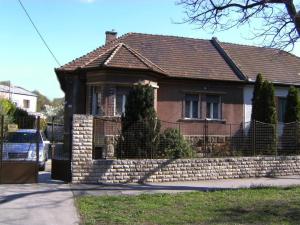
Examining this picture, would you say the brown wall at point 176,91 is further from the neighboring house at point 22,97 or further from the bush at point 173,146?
the neighboring house at point 22,97

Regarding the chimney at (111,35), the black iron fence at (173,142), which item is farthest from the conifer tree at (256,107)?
the chimney at (111,35)

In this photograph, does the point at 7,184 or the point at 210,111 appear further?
the point at 210,111

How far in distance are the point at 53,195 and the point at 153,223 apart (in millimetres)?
4177

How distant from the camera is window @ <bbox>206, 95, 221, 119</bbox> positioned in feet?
90.1

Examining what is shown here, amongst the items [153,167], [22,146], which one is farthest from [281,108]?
[22,146]

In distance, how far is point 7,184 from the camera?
1496cm

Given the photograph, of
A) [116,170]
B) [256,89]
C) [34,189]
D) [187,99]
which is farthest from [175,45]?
[34,189]

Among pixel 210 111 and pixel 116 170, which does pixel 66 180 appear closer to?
pixel 116 170

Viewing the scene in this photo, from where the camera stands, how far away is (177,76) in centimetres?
2612

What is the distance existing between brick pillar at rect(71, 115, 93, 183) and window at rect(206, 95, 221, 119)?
43.2ft

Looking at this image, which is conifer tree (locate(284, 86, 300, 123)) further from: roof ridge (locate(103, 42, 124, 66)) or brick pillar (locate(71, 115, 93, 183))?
brick pillar (locate(71, 115, 93, 183))

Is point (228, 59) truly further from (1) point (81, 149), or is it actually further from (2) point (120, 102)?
(1) point (81, 149)

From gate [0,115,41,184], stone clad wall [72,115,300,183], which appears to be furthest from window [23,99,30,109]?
stone clad wall [72,115,300,183]

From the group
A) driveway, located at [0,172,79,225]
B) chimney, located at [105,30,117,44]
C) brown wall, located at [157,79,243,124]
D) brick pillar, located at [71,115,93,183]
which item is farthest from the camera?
chimney, located at [105,30,117,44]
